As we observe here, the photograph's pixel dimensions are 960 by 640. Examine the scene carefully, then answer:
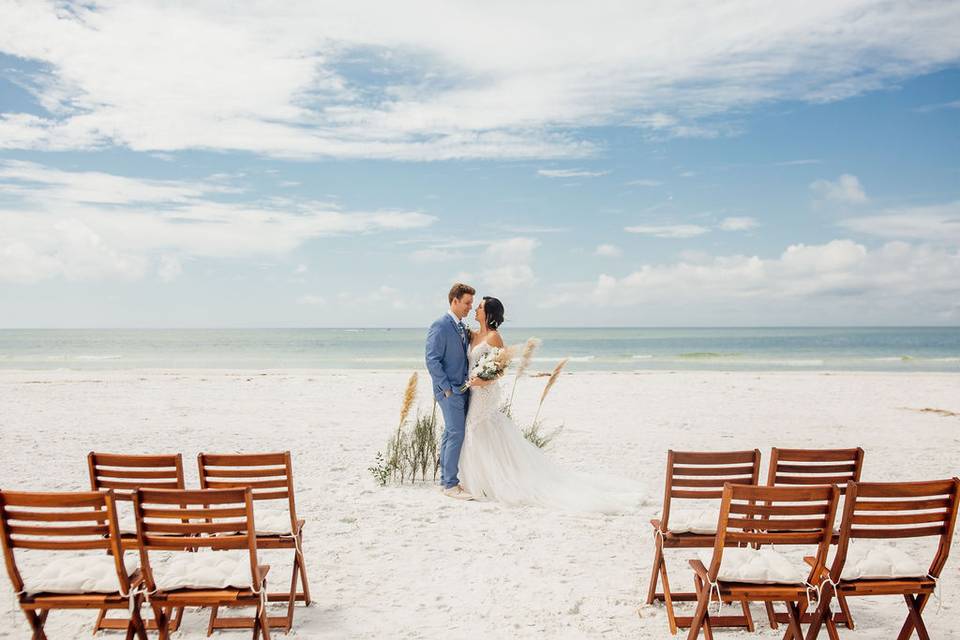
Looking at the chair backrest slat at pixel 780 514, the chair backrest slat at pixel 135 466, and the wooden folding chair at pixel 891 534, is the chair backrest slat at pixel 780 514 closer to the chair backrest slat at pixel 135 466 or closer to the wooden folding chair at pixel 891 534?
the wooden folding chair at pixel 891 534

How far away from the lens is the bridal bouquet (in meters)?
7.35

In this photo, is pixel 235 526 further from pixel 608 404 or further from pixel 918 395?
pixel 918 395

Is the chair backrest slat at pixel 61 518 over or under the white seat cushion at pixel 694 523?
over

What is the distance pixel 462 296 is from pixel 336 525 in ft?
8.45

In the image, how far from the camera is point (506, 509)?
7043mm

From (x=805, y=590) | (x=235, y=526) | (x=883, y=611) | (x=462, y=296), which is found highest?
(x=462, y=296)

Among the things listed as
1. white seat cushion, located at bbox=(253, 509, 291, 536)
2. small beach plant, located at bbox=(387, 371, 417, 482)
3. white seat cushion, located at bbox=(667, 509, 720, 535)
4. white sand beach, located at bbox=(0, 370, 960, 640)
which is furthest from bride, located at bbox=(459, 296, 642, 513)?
white seat cushion, located at bbox=(253, 509, 291, 536)

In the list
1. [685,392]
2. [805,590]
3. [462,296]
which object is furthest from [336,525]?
[685,392]

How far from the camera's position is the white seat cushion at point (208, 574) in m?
3.54

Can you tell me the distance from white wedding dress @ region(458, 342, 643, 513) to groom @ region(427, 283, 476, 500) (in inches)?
3.8

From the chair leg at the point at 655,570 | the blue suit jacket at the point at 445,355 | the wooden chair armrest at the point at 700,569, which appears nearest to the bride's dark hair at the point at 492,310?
the blue suit jacket at the point at 445,355

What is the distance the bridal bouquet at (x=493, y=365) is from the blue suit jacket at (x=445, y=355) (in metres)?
0.29

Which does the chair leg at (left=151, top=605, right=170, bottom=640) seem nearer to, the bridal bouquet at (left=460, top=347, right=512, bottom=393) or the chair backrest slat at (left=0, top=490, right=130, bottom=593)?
the chair backrest slat at (left=0, top=490, right=130, bottom=593)

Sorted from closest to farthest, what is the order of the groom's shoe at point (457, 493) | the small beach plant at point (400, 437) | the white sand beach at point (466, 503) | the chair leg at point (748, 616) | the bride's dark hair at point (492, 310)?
the chair leg at point (748, 616) → the white sand beach at point (466, 503) → the groom's shoe at point (457, 493) → the bride's dark hair at point (492, 310) → the small beach plant at point (400, 437)
